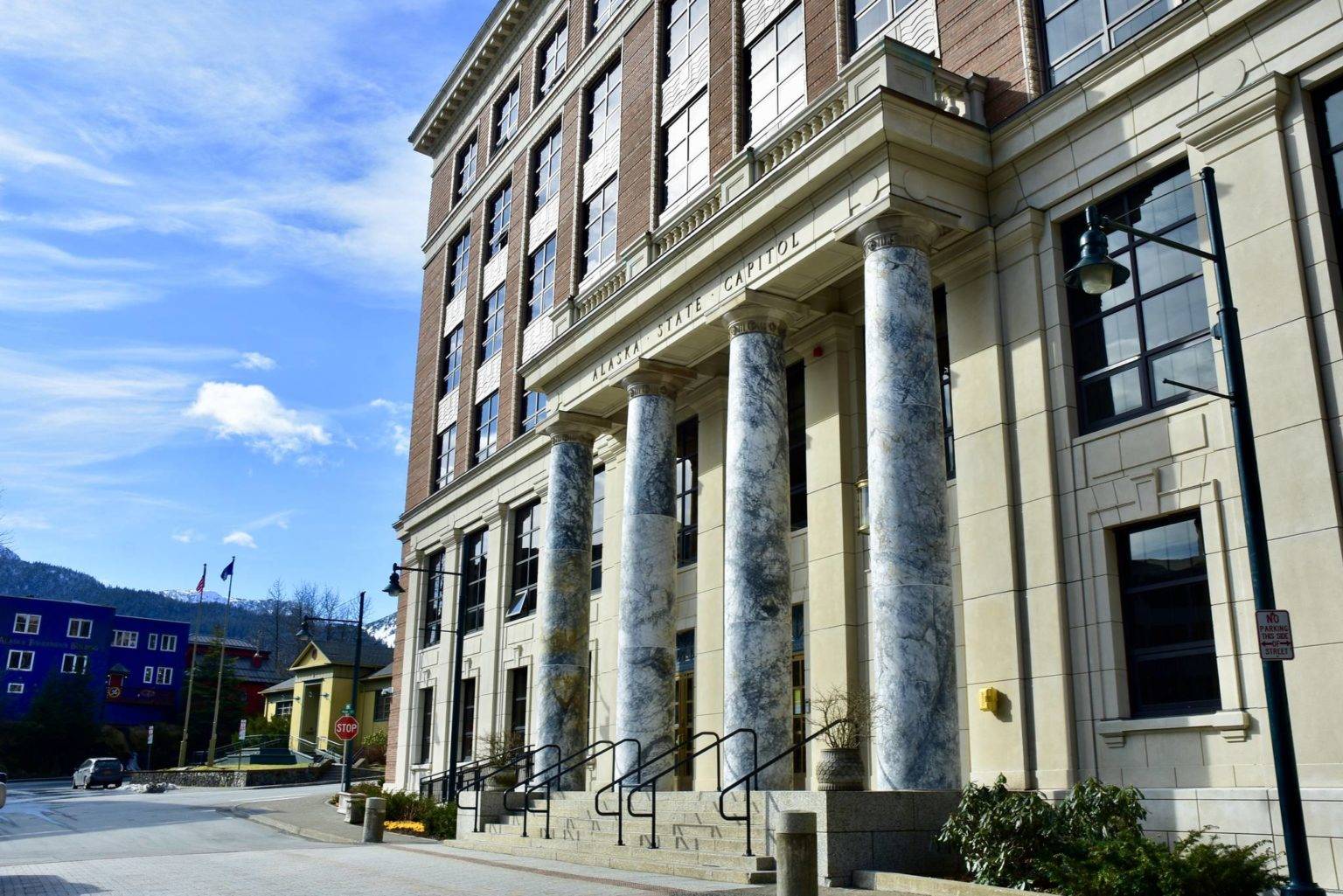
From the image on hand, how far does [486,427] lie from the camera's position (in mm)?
37656

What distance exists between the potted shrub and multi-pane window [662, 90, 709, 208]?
12.5 m

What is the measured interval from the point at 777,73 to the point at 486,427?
17.8 meters

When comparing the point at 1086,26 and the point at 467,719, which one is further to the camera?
the point at 467,719

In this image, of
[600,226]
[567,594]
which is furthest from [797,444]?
[600,226]

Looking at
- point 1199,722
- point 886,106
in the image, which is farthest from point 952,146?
point 1199,722

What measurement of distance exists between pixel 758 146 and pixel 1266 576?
12.0 meters

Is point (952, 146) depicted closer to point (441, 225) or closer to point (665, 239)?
point (665, 239)

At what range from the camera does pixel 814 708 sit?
61.1 feet

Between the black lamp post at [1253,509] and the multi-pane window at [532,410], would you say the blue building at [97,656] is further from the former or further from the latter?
the black lamp post at [1253,509]

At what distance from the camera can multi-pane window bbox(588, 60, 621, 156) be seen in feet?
103

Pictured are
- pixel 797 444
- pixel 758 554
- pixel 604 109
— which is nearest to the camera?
pixel 758 554

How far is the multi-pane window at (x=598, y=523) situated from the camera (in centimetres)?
2827

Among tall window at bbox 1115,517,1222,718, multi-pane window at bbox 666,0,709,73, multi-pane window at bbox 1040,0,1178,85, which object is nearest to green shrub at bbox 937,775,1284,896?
tall window at bbox 1115,517,1222,718

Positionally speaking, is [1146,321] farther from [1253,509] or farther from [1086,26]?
[1253,509]
